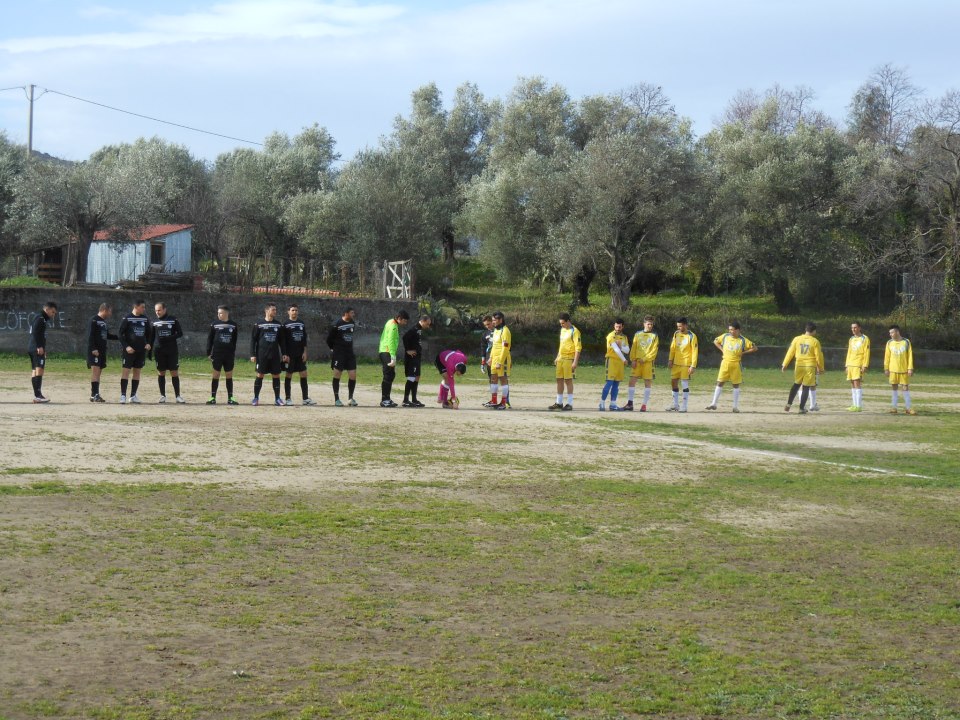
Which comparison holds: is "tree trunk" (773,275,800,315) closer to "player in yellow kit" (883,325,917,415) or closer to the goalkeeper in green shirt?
"player in yellow kit" (883,325,917,415)

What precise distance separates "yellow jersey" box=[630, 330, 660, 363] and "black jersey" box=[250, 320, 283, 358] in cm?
743

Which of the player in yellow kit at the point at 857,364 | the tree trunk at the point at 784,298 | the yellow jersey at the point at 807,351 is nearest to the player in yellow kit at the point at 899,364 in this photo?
the player in yellow kit at the point at 857,364

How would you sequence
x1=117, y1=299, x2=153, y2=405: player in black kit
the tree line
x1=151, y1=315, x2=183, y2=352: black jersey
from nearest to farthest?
1. x1=117, y1=299, x2=153, y2=405: player in black kit
2. x1=151, y1=315, x2=183, y2=352: black jersey
3. the tree line

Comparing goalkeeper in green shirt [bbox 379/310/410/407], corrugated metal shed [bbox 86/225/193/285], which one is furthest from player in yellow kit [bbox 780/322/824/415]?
corrugated metal shed [bbox 86/225/193/285]

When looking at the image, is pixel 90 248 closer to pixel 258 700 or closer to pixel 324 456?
pixel 324 456

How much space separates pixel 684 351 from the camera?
75.9 ft

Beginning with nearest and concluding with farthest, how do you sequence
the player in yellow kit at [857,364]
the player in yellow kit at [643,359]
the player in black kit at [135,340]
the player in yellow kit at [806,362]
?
1. the player in black kit at [135,340]
2. the player in yellow kit at [806,362]
3. the player in yellow kit at [643,359]
4. the player in yellow kit at [857,364]

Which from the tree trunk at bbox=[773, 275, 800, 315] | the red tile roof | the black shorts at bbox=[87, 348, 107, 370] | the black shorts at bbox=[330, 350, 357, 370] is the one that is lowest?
the black shorts at bbox=[87, 348, 107, 370]

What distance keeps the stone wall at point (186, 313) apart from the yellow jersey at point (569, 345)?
15012 mm

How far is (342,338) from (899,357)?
39.1 feet

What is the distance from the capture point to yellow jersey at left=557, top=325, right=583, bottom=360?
22.7 m

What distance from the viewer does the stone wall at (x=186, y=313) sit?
32781 millimetres

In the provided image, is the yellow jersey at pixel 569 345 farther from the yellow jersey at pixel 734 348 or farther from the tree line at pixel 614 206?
the tree line at pixel 614 206

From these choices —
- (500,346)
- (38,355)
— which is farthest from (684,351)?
(38,355)
